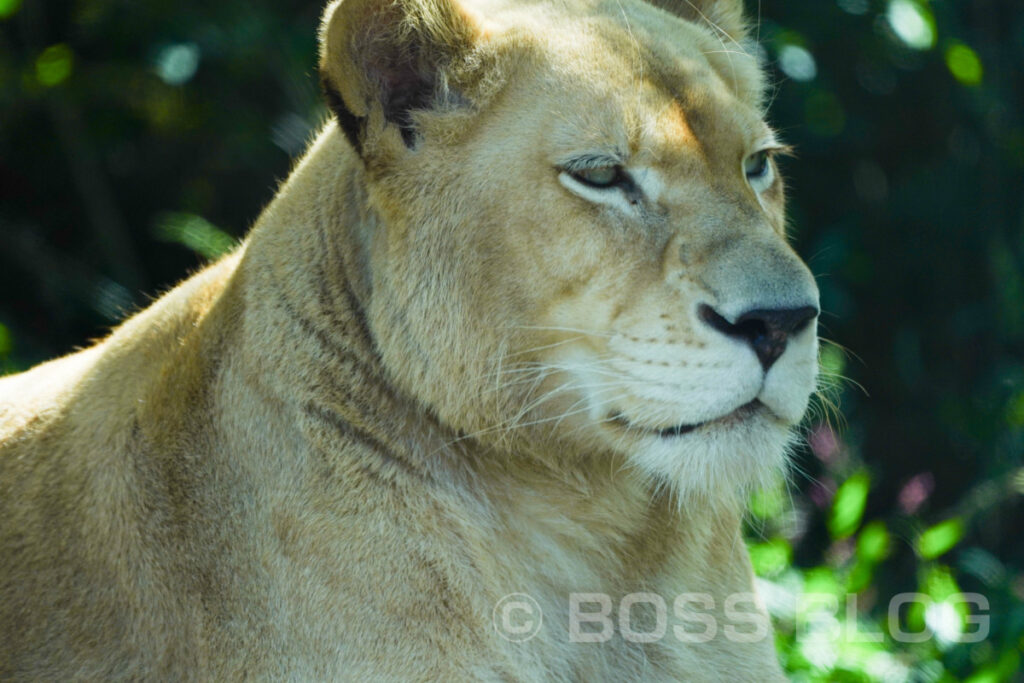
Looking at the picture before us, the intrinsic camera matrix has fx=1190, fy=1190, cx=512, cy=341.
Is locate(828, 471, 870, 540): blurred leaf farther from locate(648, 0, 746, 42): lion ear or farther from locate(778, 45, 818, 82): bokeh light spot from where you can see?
locate(648, 0, 746, 42): lion ear

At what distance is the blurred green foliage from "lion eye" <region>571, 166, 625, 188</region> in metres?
2.36

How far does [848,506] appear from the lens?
4.09 meters

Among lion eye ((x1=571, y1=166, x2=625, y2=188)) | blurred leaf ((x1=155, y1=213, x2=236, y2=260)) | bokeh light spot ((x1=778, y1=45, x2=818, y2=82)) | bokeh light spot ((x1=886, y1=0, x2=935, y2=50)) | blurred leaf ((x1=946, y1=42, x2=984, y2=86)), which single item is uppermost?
lion eye ((x1=571, y1=166, x2=625, y2=188))

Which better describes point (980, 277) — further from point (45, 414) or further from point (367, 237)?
point (45, 414)

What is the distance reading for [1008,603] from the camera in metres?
3.98

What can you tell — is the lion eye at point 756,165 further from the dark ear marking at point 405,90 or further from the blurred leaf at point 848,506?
the blurred leaf at point 848,506

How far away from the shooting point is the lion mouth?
2094 millimetres

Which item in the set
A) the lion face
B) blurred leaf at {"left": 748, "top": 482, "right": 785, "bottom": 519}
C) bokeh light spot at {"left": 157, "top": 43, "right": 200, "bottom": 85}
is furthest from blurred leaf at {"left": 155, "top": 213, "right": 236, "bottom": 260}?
the lion face

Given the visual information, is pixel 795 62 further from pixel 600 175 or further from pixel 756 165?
pixel 600 175

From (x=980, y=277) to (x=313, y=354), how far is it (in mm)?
3884

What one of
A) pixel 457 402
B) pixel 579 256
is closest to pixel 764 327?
pixel 579 256

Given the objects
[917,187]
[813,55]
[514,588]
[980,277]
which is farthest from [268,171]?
[514,588]

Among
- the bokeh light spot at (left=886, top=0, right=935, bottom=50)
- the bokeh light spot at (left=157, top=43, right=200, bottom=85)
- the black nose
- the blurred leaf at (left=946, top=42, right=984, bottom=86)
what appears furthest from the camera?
the bokeh light spot at (left=157, top=43, right=200, bottom=85)

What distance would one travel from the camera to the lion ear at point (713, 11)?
2.82m
